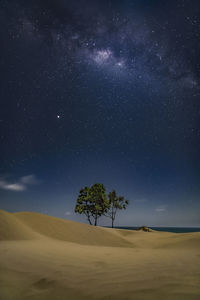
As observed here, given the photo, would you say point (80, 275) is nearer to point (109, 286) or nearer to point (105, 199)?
point (109, 286)

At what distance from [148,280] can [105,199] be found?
3201cm

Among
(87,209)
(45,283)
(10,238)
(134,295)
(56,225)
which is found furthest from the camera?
(87,209)

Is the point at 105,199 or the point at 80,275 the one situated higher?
the point at 105,199

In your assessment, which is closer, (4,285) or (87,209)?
(4,285)

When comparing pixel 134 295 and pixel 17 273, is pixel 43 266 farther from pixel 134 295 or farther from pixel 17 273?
pixel 134 295

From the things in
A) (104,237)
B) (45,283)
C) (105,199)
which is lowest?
(104,237)

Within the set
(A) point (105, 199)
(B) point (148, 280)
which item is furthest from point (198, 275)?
(A) point (105, 199)

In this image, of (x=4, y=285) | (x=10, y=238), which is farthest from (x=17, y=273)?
(x=10, y=238)

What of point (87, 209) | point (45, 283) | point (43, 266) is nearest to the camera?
point (45, 283)

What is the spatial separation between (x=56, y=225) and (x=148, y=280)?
1313cm

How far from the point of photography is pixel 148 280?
2916 millimetres

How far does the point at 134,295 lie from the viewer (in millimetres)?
2328

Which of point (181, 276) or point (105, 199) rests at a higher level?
point (105, 199)

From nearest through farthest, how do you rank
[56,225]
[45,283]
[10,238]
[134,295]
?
[134,295] → [45,283] → [10,238] → [56,225]
